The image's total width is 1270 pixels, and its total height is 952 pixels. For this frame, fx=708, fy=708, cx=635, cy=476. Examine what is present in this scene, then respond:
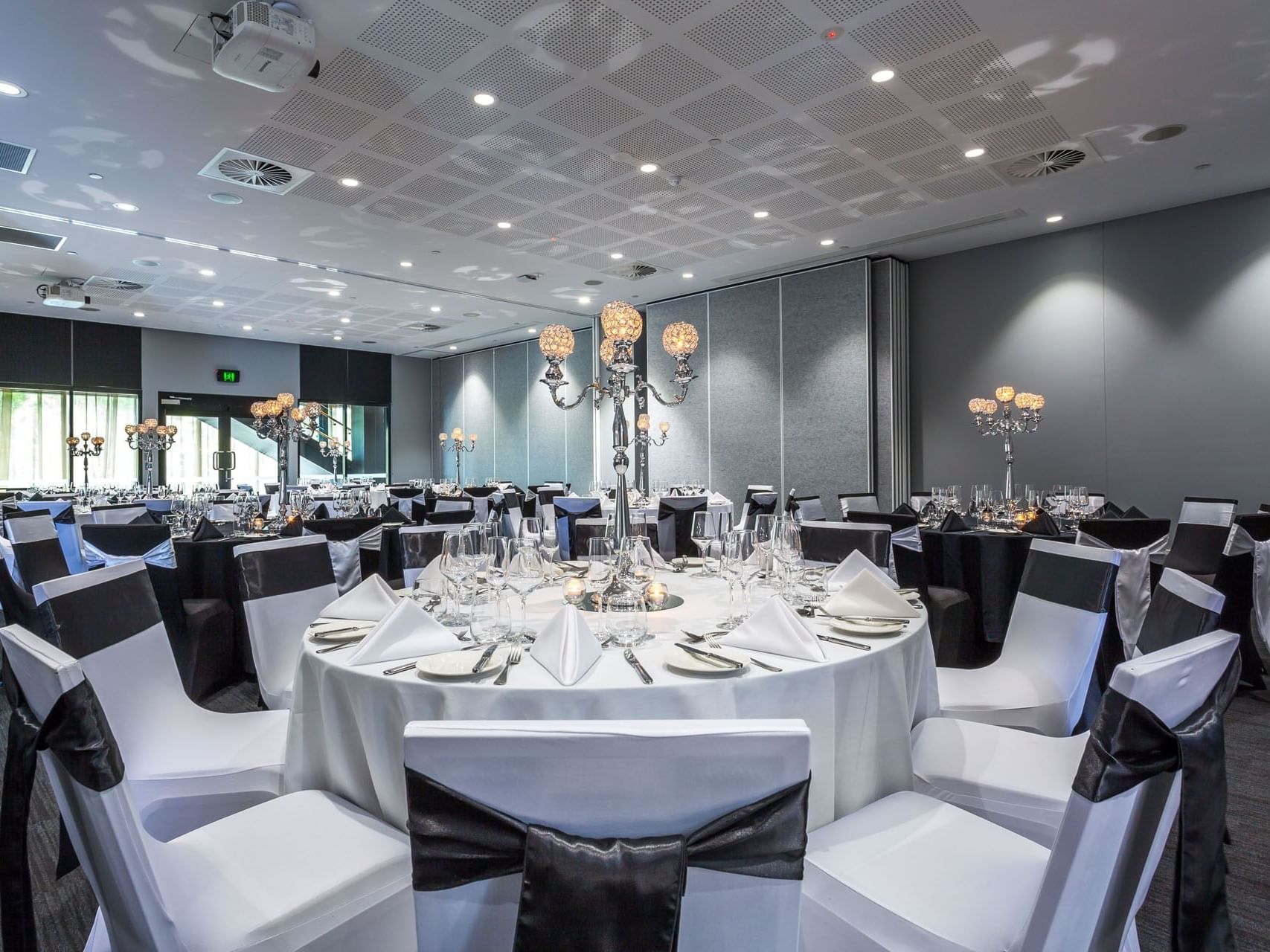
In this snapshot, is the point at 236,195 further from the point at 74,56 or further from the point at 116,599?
the point at 116,599

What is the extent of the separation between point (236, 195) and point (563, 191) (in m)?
2.96

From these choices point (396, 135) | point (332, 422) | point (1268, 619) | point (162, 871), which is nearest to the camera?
point (162, 871)

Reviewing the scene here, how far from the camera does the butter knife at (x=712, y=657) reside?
4.86 feet

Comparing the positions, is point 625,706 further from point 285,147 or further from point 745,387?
point 745,387

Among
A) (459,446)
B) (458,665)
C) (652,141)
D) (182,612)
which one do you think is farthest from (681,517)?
(459,446)

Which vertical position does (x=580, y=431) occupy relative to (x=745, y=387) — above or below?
below

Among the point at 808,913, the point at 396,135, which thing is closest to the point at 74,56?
Answer: the point at 396,135

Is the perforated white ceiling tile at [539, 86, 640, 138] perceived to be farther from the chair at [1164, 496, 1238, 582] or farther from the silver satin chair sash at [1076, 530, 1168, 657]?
the chair at [1164, 496, 1238, 582]

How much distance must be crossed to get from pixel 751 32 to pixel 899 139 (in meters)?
1.93

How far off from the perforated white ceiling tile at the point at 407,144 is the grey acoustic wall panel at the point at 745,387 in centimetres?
524

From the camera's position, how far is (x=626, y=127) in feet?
17.0

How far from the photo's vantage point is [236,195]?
6.39 meters

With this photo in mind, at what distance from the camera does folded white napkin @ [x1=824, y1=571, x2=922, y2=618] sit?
1.95 meters

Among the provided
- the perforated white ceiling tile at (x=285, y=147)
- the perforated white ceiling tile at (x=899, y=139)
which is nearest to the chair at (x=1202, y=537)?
the perforated white ceiling tile at (x=899, y=139)
